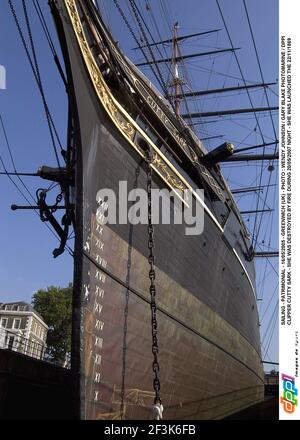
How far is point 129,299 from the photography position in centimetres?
654

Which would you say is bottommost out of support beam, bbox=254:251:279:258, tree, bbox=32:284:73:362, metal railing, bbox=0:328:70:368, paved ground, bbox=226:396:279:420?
paved ground, bbox=226:396:279:420

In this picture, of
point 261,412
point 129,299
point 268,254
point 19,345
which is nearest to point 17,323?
point 268,254

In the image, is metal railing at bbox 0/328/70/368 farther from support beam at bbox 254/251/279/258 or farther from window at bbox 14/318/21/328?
window at bbox 14/318/21/328

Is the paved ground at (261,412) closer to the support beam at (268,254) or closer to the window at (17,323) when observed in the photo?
the support beam at (268,254)

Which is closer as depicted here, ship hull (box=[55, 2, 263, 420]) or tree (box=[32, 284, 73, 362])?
ship hull (box=[55, 2, 263, 420])

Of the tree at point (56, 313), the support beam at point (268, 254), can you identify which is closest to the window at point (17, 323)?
the tree at point (56, 313)

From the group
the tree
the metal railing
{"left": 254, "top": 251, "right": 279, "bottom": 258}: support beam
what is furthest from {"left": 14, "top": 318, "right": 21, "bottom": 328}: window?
the metal railing

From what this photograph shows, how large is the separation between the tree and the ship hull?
87.3 feet

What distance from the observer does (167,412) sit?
702 cm

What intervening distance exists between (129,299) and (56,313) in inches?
1218

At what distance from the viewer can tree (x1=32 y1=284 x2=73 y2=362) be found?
34406 millimetres

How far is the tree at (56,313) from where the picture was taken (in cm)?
3441

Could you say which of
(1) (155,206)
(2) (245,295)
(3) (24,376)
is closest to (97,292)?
(1) (155,206)

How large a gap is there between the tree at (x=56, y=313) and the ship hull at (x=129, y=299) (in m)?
26.6
